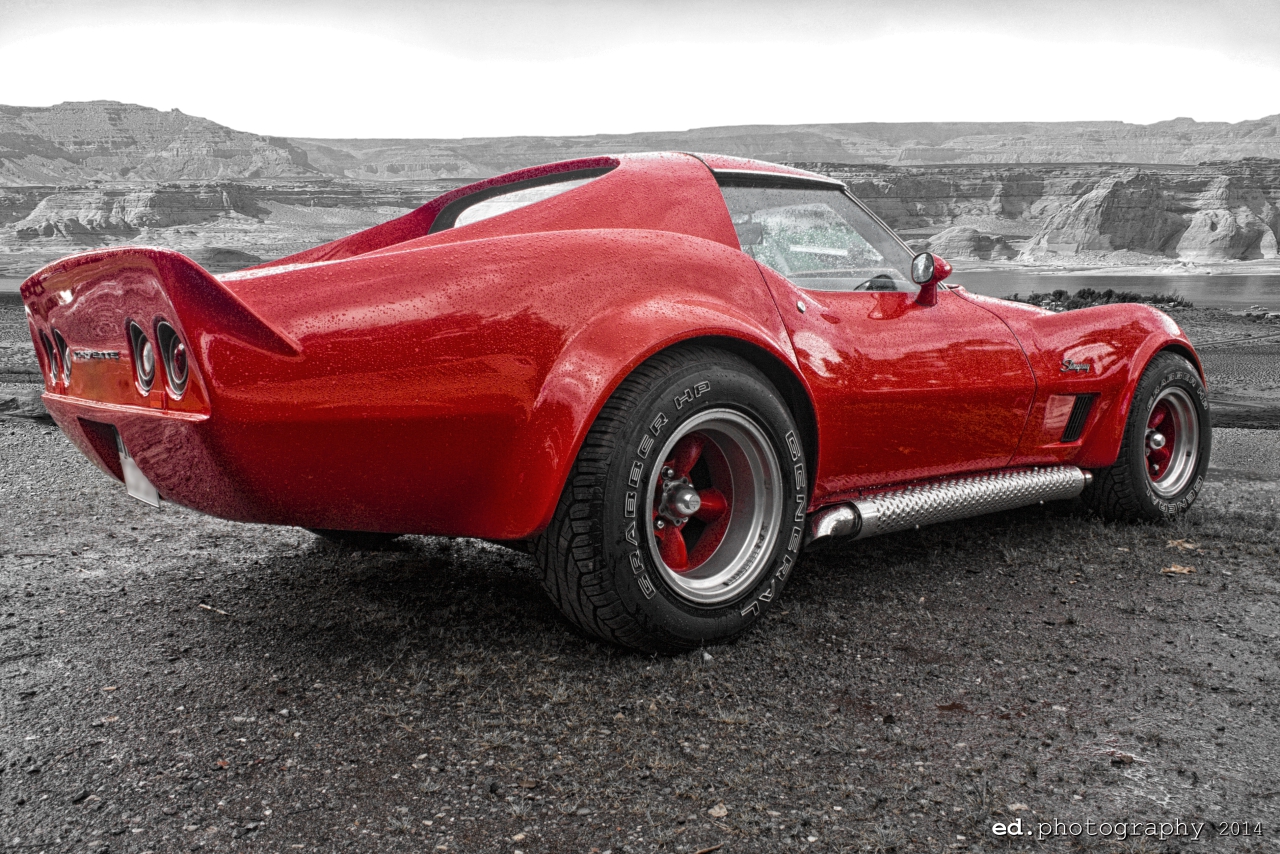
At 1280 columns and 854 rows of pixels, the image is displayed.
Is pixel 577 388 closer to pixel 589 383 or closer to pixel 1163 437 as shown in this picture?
pixel 589 383

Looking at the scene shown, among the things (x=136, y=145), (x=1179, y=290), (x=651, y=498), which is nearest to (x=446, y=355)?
(x=651, y=498)

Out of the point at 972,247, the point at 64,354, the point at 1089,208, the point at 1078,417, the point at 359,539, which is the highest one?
the point at 1089,208

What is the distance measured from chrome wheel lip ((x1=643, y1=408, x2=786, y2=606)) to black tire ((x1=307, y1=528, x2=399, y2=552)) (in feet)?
4.50

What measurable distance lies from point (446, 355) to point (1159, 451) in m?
3.41

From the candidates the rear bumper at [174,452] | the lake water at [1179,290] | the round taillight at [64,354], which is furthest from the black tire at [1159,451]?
the lake water at [1179,290]

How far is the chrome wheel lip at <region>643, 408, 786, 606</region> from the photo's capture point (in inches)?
97.5

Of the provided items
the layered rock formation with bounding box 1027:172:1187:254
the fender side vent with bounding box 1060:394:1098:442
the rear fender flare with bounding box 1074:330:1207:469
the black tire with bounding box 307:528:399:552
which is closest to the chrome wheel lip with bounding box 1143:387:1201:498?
the rear fender flare with bounding box 1074:330:1207:469

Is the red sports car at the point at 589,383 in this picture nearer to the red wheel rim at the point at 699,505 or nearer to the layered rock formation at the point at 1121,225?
the red wheel rim at the point at 699,505

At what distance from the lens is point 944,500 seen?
308 cm

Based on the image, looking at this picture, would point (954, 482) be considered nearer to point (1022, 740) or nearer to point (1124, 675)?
point (1124, 675)

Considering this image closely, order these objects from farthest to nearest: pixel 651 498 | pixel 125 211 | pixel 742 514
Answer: pixel 125 211, pixel 742 514, pixel 651 498

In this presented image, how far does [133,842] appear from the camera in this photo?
1667mm

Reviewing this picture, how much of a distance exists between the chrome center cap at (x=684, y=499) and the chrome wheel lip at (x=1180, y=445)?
2469 mm

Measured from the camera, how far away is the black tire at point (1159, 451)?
3.79 meters
